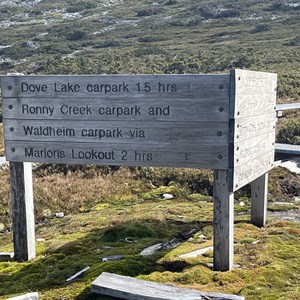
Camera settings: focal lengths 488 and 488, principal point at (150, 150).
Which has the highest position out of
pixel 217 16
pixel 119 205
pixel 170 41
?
pixel 217 16

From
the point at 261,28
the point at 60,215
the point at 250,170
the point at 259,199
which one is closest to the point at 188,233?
the point at 259,199

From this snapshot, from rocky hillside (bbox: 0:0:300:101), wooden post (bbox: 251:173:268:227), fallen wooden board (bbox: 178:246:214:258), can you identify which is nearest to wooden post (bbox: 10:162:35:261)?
fallen wooden board (bbox: 178:246:214:258)

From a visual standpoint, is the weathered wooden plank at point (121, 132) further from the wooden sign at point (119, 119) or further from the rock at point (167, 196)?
the rock at point (167, 196)

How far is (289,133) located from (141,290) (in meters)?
11.9

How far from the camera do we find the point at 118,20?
10538 centimetres

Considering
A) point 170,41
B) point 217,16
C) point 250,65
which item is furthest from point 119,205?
point 217,16

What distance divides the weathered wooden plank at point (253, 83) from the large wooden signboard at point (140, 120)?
0.01 meters

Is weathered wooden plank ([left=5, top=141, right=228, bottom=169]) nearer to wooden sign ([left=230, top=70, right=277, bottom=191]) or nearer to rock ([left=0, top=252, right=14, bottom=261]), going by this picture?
wooden sign ([left=230, top=70, right=277, bottom=191])

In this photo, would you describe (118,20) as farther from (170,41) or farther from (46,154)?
(46,154)

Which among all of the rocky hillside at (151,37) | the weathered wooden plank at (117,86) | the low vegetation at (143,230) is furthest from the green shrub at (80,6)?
the weathered wooden plank at (117,86)

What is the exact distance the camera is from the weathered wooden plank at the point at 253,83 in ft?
21.1

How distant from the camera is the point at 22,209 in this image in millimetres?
7527

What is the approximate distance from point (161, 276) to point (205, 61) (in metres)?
39.7

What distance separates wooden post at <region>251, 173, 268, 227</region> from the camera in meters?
8.89
